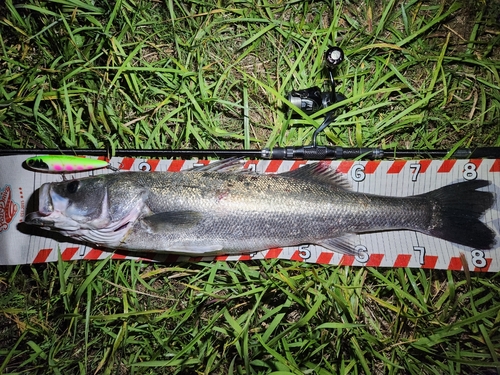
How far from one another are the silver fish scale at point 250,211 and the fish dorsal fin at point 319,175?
0.07 metres

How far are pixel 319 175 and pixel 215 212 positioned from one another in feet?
2.83

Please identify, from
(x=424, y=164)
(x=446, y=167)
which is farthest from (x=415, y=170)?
(x=446, y=167)

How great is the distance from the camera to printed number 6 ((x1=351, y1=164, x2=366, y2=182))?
→ 2754 millimetres

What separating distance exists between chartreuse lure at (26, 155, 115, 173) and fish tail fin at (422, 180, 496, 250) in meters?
2.72

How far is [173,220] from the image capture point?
7.81 feet

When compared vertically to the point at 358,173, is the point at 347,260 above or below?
below

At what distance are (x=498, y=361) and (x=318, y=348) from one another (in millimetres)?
1322

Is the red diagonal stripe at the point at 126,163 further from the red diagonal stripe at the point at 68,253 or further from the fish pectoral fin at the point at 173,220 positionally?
the red diagonal stripe at the point at 68,253

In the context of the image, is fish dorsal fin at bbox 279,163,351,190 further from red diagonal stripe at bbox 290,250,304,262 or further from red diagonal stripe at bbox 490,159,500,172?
red diagonal stripe at bbox 490,159,500,172

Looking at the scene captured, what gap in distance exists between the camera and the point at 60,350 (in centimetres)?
271

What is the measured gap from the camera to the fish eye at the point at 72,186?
Answer: 2.44m

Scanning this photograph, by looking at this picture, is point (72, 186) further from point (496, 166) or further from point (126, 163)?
point (496, 166)

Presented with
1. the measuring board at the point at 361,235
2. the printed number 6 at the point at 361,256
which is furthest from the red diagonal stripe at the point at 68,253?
the printed number 6 at the point at 361,256

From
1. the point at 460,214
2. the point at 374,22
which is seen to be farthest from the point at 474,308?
the point at 374,22
